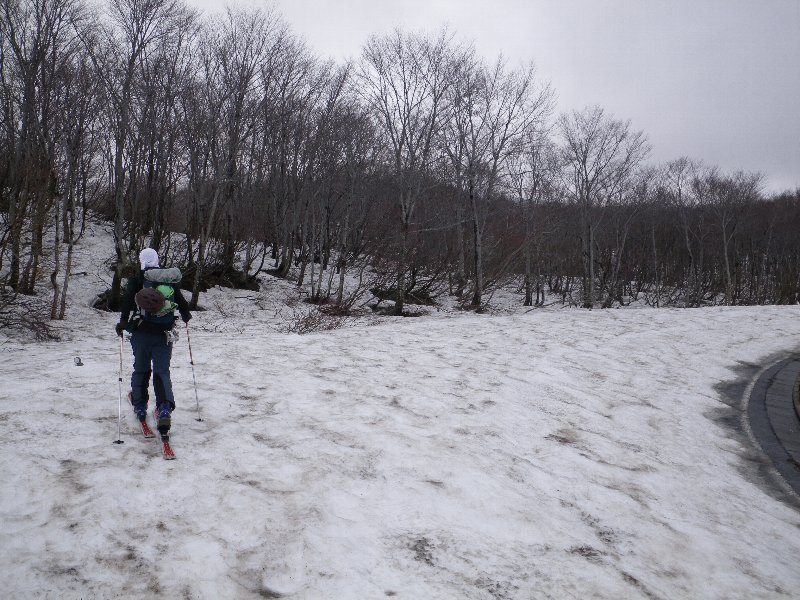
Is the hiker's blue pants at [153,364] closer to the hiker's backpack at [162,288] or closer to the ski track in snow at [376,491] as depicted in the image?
the hiker's backpack at [162,288]

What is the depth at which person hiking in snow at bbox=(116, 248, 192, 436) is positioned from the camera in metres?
4.95

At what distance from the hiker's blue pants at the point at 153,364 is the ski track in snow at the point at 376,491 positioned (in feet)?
1.40

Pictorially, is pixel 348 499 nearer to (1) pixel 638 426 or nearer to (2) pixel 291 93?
(1) pixel 638 426

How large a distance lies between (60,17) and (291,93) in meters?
9.40

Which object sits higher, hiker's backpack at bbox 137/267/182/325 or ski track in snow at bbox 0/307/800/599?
hiker's backpack at bbox 137/267/182/325

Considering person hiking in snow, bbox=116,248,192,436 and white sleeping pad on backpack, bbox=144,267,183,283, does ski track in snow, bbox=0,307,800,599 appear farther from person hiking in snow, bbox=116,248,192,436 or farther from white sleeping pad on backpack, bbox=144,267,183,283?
white sleeping pad on backpack, bbox=144,267,183,283

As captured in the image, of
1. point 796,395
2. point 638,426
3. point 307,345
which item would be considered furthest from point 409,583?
point 796,395

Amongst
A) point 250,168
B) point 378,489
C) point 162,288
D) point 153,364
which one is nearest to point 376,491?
point 378,489

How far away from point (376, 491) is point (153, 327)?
2.95 m

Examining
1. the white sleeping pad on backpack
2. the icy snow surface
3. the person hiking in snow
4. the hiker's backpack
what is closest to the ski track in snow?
the icy snow surface

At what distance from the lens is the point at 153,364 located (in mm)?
5234

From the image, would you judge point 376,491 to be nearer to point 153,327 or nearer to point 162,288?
point 153,327

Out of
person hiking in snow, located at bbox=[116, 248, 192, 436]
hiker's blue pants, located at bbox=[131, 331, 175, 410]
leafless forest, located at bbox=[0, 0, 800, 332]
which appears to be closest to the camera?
person hiking in snow, located at bbox=[116, 248, 192, 436]

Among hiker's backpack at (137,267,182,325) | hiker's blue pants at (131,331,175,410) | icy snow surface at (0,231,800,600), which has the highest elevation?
hiker's backpack at (137,267,182,325)
